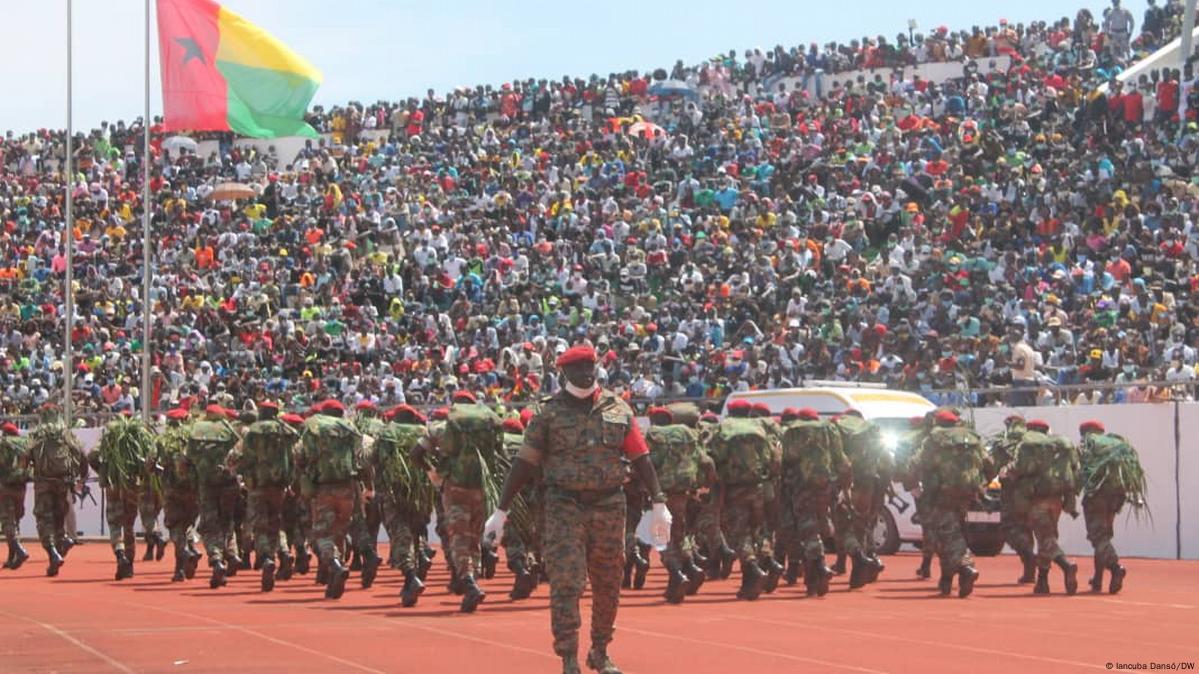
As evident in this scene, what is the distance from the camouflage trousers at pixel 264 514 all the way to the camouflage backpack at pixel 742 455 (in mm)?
4589

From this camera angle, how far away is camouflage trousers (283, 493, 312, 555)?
22.0m

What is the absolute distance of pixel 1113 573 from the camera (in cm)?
1939

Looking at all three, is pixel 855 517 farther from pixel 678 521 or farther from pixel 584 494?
pixel 584 494

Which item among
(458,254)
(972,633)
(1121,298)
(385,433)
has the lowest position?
(972,633)

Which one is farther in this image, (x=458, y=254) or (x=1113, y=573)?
(x=458, y=254)

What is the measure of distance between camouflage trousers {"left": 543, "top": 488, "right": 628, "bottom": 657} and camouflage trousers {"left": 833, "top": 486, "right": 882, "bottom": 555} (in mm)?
8468

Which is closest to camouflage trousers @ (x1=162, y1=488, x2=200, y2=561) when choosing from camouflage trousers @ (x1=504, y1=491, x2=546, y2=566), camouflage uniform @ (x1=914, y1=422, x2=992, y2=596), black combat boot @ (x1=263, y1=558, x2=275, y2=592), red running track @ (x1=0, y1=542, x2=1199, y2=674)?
red running track @ (x1=0, y1=542, x2=1199, y2=674)

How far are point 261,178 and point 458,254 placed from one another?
8466 mm

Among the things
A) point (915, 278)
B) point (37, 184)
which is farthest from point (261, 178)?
point (915, 278)

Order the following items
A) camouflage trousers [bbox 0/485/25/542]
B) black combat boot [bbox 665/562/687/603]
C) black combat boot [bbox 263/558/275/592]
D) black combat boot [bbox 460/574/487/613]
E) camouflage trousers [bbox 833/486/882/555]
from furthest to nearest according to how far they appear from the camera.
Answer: camouflage trousers [bbox 0/485/25/542] < camouflage trousers [bbox 833/486/882/555] < black combat boot [bbox 263/558/275/592] < black combat boot [bbox 665/562/687/603] < black combat boot [bbox 460/574/487/613]

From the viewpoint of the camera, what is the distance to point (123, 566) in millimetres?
22312

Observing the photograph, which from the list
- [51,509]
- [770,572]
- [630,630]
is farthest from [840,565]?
[51,509]

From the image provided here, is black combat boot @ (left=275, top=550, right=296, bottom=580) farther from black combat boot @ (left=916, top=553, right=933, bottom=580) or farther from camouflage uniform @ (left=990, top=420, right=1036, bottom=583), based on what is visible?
camouflage uniform @ (left=990, top=420, right=1036, bottom=583)

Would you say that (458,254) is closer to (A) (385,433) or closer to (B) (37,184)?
(B) (37,184)
